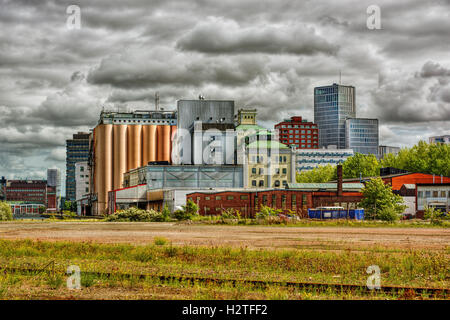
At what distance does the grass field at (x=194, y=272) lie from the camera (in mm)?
16391

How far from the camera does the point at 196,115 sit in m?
142

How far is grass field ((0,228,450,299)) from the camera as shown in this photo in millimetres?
16391

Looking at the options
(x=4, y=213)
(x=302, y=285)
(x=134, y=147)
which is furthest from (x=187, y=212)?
(x=134, y=147)

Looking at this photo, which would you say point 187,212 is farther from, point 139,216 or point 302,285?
point 302,285

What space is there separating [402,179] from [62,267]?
3717 inches

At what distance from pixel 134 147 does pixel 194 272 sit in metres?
131

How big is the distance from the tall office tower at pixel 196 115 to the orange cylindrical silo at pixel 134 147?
12.6 m

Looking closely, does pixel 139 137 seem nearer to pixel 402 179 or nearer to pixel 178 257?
pixel 402 179

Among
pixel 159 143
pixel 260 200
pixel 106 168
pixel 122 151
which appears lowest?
pixel 260 200

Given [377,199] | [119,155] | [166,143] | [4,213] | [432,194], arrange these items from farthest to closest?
[166,143]
[119,155]
[432,194]
[4,213]
[377,199]

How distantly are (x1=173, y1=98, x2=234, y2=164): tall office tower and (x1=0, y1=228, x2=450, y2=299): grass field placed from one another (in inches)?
4376

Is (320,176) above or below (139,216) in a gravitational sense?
above

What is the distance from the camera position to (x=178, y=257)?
2678cm
